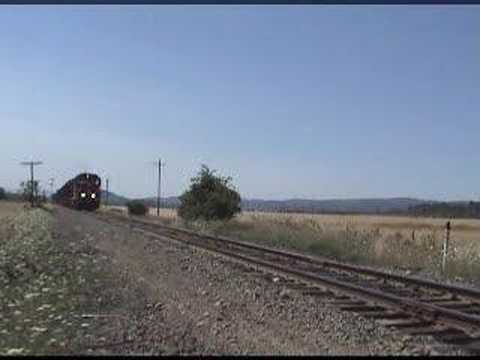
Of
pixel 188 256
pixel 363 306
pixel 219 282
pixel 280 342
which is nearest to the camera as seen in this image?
pixel 280 342

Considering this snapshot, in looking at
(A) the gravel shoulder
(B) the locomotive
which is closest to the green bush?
(B) the locomotive

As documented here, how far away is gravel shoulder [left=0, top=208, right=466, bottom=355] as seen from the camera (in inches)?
404

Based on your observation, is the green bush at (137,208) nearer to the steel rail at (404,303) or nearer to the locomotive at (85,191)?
the locomotive at (85,191)

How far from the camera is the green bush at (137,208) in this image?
10019cm

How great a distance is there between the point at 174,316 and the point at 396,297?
3.97 m

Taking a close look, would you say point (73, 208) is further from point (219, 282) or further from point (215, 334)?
point (215, 334)

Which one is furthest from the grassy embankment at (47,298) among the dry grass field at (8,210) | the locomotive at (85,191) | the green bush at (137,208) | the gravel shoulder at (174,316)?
the green bush at (137,208)

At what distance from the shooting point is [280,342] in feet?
34.3

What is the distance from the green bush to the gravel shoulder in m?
77.8

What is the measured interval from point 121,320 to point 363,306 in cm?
403

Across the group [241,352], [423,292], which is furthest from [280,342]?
[423,292]

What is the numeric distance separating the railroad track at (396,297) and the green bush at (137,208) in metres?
76.3

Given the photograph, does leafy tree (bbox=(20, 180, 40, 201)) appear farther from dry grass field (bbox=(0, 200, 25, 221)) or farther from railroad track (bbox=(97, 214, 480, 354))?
railroad track (bbox=(97, 214, 480, 354))

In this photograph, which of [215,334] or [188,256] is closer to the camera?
[215,334]
